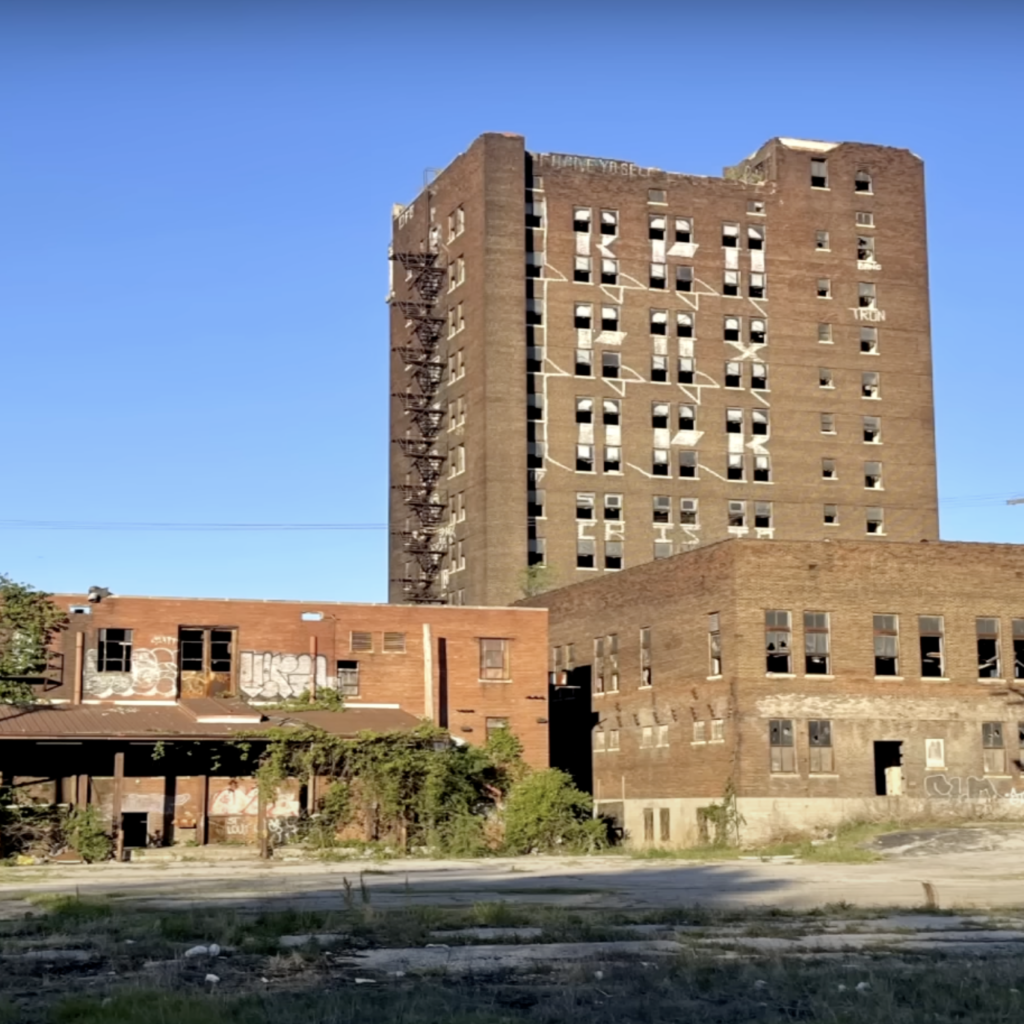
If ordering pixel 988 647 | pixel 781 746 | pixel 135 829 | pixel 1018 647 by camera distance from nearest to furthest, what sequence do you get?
pixel 135 829
pixel 781 746
pixel 988 647
pixel 1018 647

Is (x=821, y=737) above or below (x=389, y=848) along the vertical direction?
above

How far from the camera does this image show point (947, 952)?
20.6m

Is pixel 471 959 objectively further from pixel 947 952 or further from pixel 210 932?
pixel 947 952

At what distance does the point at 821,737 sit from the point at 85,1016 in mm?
42147

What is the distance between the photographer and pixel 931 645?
185ft

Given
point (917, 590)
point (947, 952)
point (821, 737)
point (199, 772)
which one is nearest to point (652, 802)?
point (821, 737)

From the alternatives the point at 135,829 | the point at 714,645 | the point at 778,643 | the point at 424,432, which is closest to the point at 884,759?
the point at 778,643

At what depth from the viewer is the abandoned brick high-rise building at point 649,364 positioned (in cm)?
9588

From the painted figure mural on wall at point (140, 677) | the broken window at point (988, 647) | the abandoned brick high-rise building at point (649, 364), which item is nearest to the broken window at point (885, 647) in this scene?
the broken window at point (988, 647)

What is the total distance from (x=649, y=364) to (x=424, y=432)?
49.5ft

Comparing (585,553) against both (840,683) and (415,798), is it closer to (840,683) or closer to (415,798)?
(840,683)

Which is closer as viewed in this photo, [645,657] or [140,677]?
[140,677]

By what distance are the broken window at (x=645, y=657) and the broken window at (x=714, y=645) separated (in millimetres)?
5323

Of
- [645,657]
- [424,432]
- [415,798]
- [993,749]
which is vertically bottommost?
[415,798]
